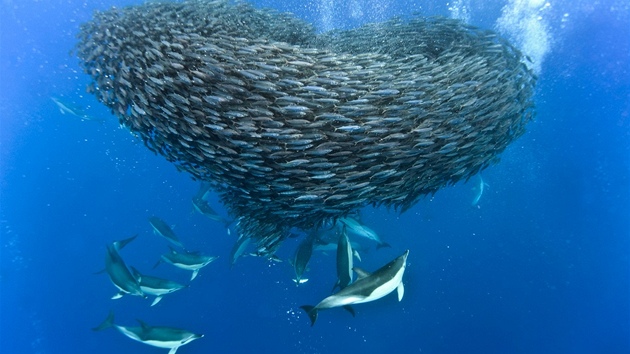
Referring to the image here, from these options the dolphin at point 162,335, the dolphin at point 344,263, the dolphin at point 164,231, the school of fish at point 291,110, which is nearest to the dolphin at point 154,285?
the dolphin at point 162,335

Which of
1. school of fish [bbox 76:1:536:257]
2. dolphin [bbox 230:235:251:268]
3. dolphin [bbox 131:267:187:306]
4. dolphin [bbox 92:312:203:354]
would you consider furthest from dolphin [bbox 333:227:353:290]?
dolphin [bbox 131:267:187:306]

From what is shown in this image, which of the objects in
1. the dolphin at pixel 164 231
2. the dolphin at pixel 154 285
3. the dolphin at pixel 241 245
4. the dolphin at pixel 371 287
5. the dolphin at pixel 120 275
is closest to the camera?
the dolphin at pixel 371 287

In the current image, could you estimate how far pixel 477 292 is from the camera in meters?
15.0

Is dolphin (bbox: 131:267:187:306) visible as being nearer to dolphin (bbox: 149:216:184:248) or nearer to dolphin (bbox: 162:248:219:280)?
dolphin (bbox: 162:248:219:280)

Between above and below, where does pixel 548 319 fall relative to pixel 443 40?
below

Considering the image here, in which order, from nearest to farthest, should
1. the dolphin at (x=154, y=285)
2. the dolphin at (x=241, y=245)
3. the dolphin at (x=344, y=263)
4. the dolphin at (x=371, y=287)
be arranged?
the dolphin at (x=371, y=287) → the dolphin at (x=344, y=263) → the dolphin at (x=154, y=285) → the dolphin at (x=241, y=245)

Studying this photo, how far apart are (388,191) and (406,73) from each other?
1776mm

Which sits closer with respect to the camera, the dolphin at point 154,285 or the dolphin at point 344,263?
the dolphin at point 344,263

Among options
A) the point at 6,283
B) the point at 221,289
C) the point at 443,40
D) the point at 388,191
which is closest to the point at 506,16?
the point at 443,40

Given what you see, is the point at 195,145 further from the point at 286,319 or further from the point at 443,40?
the point at 286,319

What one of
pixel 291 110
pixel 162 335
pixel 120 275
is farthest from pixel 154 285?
pixel 291 110

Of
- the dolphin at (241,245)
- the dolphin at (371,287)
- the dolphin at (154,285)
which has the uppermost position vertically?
the dolphin at (241,245)

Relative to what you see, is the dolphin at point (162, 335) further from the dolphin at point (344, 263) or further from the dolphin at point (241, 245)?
the dolphin at point (344, 263)

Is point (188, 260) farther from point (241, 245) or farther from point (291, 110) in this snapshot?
point (291, 110)
